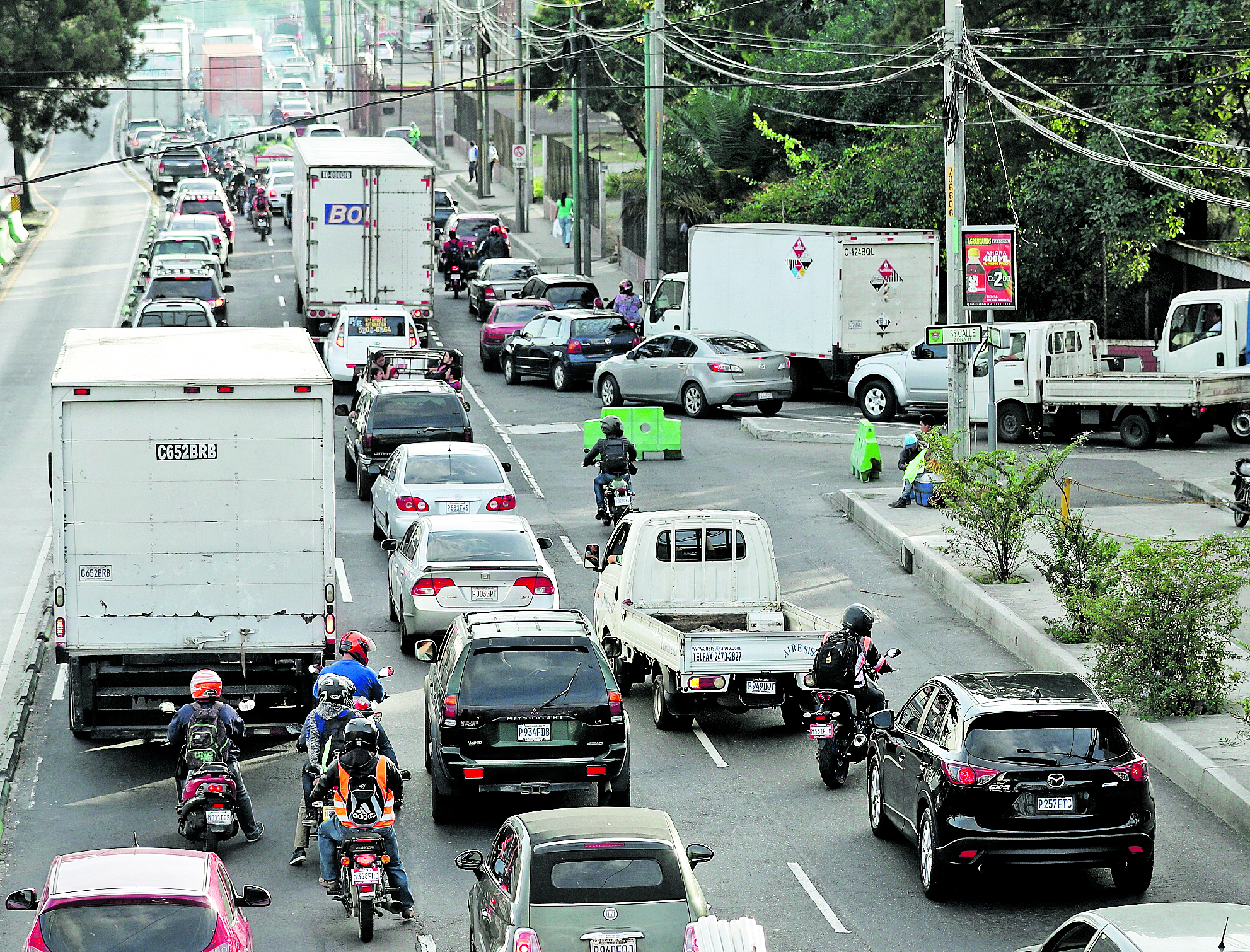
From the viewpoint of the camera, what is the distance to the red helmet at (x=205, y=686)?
1427 cm

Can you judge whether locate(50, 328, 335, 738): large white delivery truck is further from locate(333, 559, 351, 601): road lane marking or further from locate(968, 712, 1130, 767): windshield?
locate(333, 559, 351, 601): road lane marking

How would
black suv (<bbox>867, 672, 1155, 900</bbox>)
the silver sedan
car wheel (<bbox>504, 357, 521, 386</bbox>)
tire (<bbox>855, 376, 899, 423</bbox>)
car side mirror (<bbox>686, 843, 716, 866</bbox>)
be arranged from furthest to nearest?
car wheel (<bbox>504, 357, 521, 386</bbox>)
the silver sedan
tire (<bbox>855, 376, 899, 423</bbox>)
black suv (<bbox>867, 672, 1155, 900</bbox>)
car side mirror (<bbox>686, 843, 716, 866</bbox>)

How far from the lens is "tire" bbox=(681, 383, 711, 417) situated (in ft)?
120

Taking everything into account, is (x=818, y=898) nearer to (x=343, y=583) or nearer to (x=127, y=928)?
(x=127, y=928)

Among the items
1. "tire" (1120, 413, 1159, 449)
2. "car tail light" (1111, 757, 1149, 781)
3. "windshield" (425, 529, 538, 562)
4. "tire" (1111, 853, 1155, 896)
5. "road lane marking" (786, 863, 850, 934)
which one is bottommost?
"road lane marking" (786, 863, 850, 934)

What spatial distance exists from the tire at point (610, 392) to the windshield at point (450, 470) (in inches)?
489

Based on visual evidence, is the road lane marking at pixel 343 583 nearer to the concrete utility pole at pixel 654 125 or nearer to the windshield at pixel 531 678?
the windshield at pixel 531 678

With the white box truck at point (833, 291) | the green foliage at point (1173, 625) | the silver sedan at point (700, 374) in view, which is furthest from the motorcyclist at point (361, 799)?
the white box truck at point (833, 291)

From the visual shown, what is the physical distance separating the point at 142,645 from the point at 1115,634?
883 centimetres

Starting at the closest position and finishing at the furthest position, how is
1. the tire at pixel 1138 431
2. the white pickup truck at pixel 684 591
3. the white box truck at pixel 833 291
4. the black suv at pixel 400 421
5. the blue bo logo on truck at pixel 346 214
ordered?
the white pickup truck at pixel 684 591
the black suv at pixel 400 421
the tire at pixel 1138 431
the white box truck at pixel 833 291
the blue bo logo on truck at pixel 346 214

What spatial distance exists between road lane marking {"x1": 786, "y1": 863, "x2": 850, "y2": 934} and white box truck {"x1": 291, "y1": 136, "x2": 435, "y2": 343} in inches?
1112

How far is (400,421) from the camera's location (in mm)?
28375

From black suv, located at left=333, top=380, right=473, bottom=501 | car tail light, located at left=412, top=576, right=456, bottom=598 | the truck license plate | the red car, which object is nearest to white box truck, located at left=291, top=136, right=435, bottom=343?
the red car

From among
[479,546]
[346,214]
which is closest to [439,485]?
[479,546]
